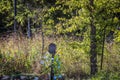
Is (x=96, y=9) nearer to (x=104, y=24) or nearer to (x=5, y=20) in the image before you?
(x=104, y=24)

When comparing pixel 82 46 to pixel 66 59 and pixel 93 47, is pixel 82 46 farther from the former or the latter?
pixel 66 59

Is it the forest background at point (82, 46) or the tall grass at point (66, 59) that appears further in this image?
the tall grass at point (66, 59)

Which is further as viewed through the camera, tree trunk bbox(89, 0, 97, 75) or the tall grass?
the tall grass

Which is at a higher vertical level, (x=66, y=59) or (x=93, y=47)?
(x=93, y=47)

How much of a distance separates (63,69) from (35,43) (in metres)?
1.81

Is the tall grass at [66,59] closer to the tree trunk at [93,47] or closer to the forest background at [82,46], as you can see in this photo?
the forest background at [82,46]

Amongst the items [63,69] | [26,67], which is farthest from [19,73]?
[63,69]

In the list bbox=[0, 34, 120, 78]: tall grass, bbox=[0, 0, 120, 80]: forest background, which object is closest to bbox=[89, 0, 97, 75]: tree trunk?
bbox=[0, 0, 120, 80]: forest background

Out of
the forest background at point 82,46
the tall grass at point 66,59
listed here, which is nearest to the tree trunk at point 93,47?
the forest background at point 82,46

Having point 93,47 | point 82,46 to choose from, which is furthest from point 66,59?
point 93,47

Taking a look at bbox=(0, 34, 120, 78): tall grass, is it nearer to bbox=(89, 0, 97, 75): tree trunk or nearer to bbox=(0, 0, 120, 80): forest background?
bbox=(0, 0, 120, 80): forest background

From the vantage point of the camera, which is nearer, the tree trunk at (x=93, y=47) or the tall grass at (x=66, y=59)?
the tree trunk at (x=93, y=47)

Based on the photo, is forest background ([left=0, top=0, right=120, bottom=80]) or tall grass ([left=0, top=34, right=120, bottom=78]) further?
tall grass ([left=0, top=34, right=120, bottom=78])

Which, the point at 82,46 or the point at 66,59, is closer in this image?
the point at 82,46
